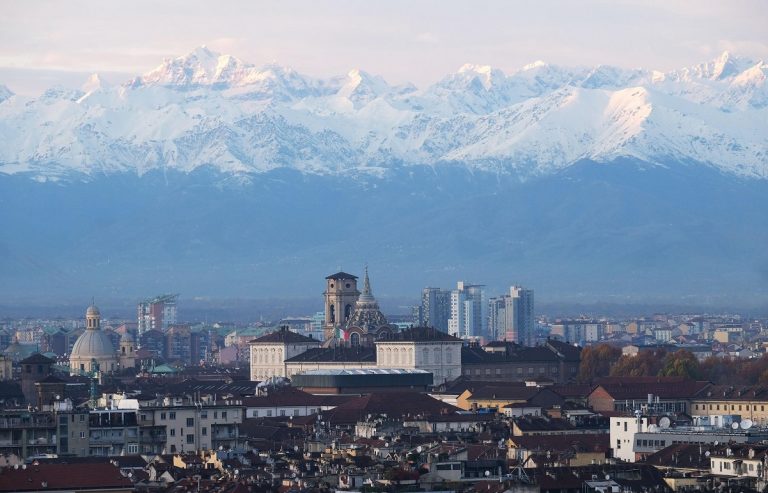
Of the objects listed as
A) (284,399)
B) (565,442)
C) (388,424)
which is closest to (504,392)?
(284,399)

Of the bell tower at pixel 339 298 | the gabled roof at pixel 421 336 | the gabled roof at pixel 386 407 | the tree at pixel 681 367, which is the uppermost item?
the bell tower at pixel 339 298

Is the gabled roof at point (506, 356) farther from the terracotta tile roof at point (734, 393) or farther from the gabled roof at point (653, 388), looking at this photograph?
the terracotta tile roof at point (734, 393)

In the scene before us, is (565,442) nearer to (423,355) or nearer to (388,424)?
(388,424)

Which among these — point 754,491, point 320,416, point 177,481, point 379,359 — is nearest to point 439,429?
point 320,416

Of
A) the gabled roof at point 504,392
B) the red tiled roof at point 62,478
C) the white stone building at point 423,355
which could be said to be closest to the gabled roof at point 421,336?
the white stone building at point 423,355

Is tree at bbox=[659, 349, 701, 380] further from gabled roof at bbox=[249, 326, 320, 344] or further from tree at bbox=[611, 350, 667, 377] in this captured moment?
gabled roof at bbox=[249, 326, 320, 344]

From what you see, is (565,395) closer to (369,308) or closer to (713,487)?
(369,308)
